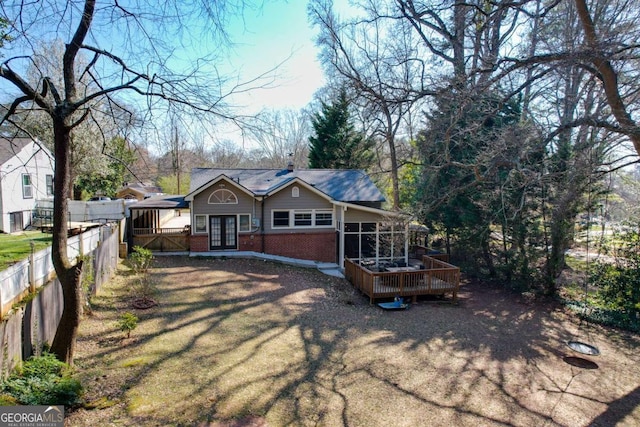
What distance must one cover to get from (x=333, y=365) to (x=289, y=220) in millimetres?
11407

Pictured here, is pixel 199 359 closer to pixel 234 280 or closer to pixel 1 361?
pixel 1 361

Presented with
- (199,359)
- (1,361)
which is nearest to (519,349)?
(199,359)

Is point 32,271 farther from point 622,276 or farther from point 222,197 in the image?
point 622,276

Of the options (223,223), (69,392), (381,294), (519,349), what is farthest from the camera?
(223,223)

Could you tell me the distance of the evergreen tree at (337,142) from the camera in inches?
1167

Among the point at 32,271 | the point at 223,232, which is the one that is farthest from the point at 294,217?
the point at 32,271

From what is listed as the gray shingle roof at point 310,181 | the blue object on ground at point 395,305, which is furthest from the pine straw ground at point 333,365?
the gray shingle roof at point 310,181

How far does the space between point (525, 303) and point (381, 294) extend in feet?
19.8

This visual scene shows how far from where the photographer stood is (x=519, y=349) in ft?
33.2

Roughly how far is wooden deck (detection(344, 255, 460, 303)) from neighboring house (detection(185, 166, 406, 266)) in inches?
139

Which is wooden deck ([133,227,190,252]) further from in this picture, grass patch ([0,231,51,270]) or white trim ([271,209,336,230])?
white trim ([271,209,336,230])

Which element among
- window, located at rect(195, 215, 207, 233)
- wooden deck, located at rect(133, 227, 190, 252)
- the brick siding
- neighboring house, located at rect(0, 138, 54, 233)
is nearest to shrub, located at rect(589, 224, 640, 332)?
the brick siding

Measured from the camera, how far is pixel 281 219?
19047 mm

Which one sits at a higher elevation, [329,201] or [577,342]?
[329,201]
